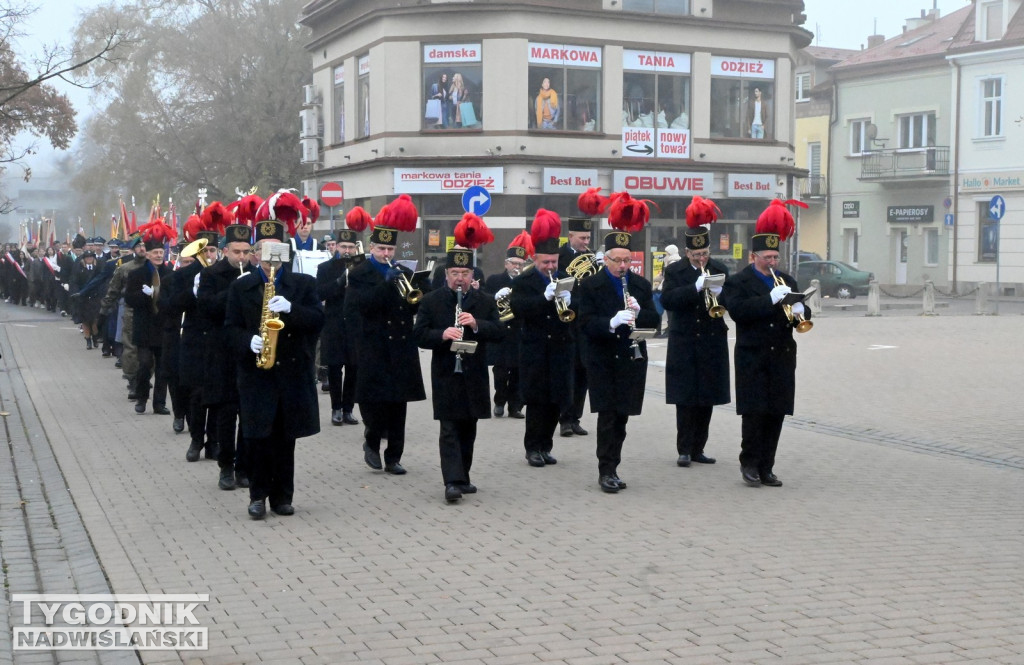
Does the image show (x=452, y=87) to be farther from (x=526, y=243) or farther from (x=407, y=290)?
(x=407, y=290)

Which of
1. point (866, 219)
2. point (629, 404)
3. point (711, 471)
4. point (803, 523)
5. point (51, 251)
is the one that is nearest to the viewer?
point (803, 523)

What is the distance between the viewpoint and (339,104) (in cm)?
3978

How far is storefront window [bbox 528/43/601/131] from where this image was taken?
35156 mm

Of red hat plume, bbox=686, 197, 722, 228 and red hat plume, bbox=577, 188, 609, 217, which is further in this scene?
red hat plume, bbox=577, 188, 609, 217

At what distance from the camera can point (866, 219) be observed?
5269 cm

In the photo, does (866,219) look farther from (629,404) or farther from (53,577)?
(53,577)

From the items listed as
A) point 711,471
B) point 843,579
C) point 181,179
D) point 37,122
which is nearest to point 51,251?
point 181,179

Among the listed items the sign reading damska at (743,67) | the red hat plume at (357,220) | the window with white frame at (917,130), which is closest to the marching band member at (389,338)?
the red hat plume at (357,220)

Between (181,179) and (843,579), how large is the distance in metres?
42.5

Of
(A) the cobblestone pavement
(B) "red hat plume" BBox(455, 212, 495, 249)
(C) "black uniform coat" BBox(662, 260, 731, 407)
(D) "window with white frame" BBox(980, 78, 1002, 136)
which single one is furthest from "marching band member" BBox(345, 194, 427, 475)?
(D) "window with white frame" BBox(980, 78, 1002, 136)

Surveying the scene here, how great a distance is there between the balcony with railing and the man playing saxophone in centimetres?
4412

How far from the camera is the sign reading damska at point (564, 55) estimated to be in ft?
115

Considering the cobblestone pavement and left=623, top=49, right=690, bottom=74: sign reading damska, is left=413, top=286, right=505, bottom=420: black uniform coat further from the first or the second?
left=623, top=49, right=690, bottom=74: sign reading damska

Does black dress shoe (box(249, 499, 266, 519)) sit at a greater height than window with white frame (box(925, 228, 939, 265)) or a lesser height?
lesser
